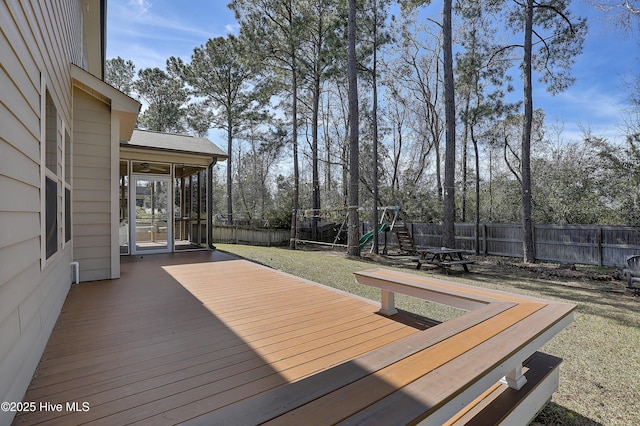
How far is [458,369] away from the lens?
1454 millimetres

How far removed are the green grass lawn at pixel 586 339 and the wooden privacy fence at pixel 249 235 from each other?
654cm

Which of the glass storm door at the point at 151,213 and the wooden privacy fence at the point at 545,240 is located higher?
the glass storm door at the point at 151,213

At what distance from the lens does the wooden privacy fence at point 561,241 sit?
28.9ft

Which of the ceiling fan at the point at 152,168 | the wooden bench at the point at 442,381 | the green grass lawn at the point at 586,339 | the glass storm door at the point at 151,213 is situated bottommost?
the green grass lawn at the point at 586,339

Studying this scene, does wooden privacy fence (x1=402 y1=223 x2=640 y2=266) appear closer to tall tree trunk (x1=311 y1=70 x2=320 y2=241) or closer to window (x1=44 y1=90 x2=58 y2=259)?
tall tree trunk (x1=311 y1=70 x2=320 y2=241)

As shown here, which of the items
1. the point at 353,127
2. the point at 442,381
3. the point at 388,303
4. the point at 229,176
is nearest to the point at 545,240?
the point at 353,127

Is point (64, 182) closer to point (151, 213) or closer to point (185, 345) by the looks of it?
point (185, 345)

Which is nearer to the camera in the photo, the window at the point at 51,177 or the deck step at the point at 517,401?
the deck step at the point at 517,401

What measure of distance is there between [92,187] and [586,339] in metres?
6.93

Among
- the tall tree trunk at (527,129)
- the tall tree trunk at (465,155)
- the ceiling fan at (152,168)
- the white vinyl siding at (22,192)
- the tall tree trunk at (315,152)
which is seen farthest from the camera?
the tall tree trunk at (465,155)

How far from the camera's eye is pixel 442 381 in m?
1.35

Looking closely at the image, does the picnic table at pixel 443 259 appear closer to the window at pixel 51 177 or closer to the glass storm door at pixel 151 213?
the glass storm door at pixel 151 213

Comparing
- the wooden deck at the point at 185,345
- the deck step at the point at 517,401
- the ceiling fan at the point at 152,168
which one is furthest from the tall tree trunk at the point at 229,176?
the deck step at the point at 517,401

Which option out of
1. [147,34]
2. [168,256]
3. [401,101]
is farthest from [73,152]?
[401,101]
